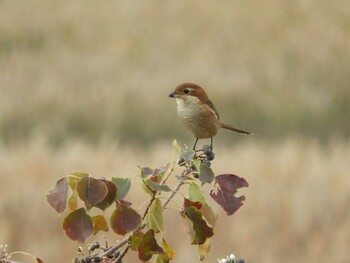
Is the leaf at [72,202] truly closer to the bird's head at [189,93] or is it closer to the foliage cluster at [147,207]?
the foliage cluster at [147,207]

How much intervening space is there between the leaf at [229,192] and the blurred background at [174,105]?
5452 mm

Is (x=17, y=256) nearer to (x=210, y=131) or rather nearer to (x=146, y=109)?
(x=210, y=131)

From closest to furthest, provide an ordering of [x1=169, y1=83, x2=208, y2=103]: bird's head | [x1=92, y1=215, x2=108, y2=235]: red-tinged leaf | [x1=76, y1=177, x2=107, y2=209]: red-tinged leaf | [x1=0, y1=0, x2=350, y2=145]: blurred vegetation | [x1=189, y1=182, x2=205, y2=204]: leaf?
1. [x1=76, y1=177, x2=107, y2=209]: red-tinged leaf
2. [x1=189, y1=182, x2=205, y2=204]: leaf
3. [x1=92, y1=215, x2=108, y2=235]: red-tinged leaf
4. [x1=169, y1=83, x2=208, y2=103]: bird's head
5. [x1=0, y1=0, x2=350, y2=145]: blurred vegetation

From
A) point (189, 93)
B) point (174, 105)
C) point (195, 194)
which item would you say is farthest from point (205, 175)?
point (174, 105)

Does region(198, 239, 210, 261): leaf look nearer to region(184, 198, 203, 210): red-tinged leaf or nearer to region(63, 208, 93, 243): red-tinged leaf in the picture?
region(184, 198, 203, 210): red-tinged leaf


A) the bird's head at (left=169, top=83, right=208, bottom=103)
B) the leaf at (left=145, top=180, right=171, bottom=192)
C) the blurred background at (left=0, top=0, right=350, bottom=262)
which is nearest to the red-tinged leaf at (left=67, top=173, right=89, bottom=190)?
the leaf at (left=145, top=180, right=171, bottom=192)

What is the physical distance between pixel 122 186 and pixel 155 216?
0.24 ft

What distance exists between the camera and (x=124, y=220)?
6.09 feet

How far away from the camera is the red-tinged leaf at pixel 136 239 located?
1847mm

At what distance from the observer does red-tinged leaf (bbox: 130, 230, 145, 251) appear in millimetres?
1847

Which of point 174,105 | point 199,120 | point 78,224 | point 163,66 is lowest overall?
point 78,224

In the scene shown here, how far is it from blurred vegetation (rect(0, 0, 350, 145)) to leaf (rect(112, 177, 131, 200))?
13.2 m

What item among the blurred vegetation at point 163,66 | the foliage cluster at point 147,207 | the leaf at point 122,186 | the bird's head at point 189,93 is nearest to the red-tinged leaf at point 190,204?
the foliage cluster at point 147,207

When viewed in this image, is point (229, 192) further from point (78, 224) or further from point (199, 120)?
point (199, 120)
